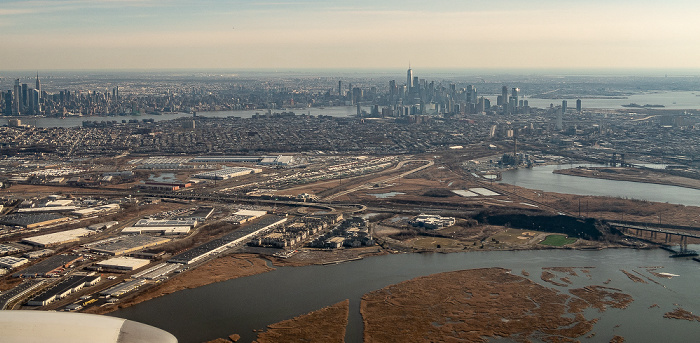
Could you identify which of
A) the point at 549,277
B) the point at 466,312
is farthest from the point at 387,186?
the point at 466,312

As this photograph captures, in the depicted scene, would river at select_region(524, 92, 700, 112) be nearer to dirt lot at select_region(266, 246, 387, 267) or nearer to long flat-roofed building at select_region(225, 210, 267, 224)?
long flat-roofed building at select_region(225, 210, 267, 224)

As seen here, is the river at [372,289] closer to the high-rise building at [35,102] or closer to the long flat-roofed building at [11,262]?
the long flat-roofed building at [11,262]

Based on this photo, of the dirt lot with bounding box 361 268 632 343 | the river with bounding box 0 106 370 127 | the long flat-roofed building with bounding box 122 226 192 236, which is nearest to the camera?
the dirt lot with bounding box 361 268 632 343

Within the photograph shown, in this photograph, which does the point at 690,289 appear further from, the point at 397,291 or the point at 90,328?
the point at 90,328

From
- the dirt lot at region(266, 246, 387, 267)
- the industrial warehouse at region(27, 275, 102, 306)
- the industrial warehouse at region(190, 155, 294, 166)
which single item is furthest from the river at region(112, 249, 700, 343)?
the industrial warehouse at region(190, 155, 294, 166)

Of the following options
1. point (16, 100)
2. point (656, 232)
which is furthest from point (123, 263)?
point (16, 100)

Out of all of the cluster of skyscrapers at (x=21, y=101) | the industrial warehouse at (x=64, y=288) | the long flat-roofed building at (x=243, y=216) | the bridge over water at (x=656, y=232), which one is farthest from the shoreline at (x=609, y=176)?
the cluster of skyscrapers at (x=21, y=101)

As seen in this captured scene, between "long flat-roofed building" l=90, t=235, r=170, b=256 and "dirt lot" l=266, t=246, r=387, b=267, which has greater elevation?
"long flat-roofed building" l=90, t=235, r=170, b=256
